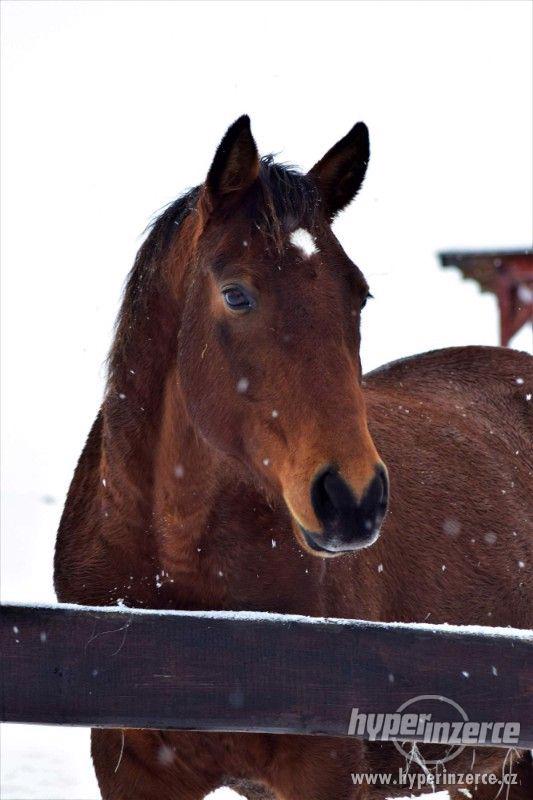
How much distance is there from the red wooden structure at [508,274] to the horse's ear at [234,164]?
1119cm

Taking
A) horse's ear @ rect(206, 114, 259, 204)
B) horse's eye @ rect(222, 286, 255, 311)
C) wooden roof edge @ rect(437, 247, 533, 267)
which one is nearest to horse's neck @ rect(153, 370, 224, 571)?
horse's eye @ rect(222, 286, 255, 311)

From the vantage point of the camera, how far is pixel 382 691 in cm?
213

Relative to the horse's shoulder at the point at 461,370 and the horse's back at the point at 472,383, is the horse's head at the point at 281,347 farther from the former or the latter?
the horse's shoulder at the point at 461,370

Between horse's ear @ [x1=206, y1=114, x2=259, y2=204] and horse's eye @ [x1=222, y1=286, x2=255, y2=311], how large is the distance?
0.35 m

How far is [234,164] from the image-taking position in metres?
2.77

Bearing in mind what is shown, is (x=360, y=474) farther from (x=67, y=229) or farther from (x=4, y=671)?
(x=67, y=229)

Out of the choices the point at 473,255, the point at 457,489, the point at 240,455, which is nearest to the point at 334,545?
the point at 240,455

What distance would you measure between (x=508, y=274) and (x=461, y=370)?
971cm

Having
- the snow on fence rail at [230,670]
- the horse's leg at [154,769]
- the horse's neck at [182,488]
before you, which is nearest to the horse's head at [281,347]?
the horse's neck at [182,488]

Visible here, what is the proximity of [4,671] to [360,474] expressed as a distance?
952 millimetres

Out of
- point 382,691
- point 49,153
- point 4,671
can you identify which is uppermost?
point 49,153

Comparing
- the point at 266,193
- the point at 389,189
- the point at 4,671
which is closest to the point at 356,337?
the point at 266,193

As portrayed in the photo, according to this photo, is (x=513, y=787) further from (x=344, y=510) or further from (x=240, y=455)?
(x=344, y=510)

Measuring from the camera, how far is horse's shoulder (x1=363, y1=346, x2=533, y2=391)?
4.97 meters
